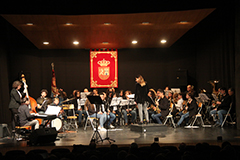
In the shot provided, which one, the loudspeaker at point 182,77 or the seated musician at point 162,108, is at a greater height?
the loudspeaker at point 182,77

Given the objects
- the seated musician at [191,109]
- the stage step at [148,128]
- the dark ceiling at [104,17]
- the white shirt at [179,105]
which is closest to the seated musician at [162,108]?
the seated musician at [191,109]

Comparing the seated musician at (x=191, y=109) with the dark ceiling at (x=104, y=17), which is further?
the seated musician at (x=191, y=109)

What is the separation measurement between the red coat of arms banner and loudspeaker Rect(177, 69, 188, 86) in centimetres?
313

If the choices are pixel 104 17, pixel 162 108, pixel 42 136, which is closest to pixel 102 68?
pixel 162 108

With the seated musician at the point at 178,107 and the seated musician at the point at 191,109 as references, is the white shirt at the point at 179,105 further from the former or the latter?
the seated musician at the point at 191,109

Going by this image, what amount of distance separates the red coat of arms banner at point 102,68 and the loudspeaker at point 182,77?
313cm

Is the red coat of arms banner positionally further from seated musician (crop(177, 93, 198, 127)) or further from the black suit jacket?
the black suit jacket

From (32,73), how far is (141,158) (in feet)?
38.2

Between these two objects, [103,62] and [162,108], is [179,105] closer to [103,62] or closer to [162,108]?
[162,108]

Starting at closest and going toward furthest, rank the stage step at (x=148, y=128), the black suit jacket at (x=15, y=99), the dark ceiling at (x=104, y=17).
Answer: the dark ceiling at (x=104, y=17), the black suit jacket at (x=15, y=99), the stage step at (x=148, y=128)

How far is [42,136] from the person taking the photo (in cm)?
611

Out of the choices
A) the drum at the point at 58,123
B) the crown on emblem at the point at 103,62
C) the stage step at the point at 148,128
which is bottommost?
the stage step at the point at 148,128

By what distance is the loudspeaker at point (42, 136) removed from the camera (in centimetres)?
608

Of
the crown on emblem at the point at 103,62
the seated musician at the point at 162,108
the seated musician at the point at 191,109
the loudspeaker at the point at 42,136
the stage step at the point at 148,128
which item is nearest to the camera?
the loudspeaker at the point at 42,136
